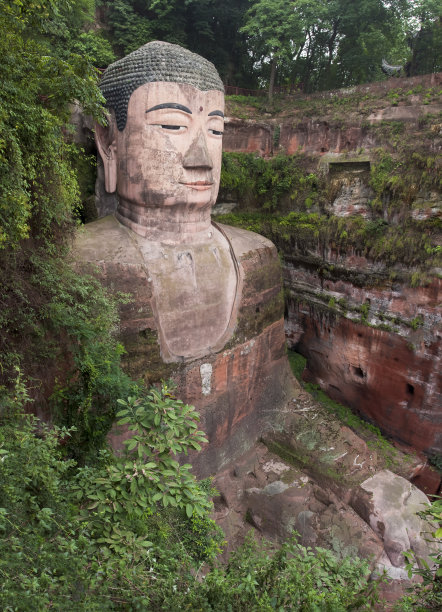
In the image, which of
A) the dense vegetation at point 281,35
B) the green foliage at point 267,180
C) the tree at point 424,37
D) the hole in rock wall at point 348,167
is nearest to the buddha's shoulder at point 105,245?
the green foliage at point 267,180

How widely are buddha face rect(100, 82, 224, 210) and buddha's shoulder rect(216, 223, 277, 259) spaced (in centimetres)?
113

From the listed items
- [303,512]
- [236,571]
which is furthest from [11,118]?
[303,512]

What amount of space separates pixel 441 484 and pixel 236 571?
7.24 m

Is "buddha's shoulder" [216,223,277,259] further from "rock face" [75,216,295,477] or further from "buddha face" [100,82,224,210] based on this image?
"buddha face" [100,82,224,210]

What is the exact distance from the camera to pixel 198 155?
5988 mm

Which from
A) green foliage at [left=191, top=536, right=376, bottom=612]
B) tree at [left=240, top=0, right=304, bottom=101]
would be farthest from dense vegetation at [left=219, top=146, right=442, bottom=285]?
green foliage at [left=191, top=536, right=376, bottom=612]

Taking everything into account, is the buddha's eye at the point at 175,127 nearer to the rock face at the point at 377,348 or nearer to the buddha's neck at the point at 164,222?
the buddha's neck at the point at 164,222

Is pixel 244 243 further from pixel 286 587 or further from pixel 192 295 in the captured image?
pixel 286 587

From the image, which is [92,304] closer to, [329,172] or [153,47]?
[153,47]

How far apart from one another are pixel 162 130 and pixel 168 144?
21cm

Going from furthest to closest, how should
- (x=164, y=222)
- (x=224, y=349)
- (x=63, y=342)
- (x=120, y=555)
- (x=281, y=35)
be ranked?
(x=281, y=35)
(x=224, y=349)
(x=164, y=222)
(x=63, y=342)
(x=120, y=555)

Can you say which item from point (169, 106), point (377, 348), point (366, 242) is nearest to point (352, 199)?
point (366, 242)

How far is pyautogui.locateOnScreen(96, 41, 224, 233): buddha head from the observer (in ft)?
19.0

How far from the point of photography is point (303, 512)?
21.8ft
